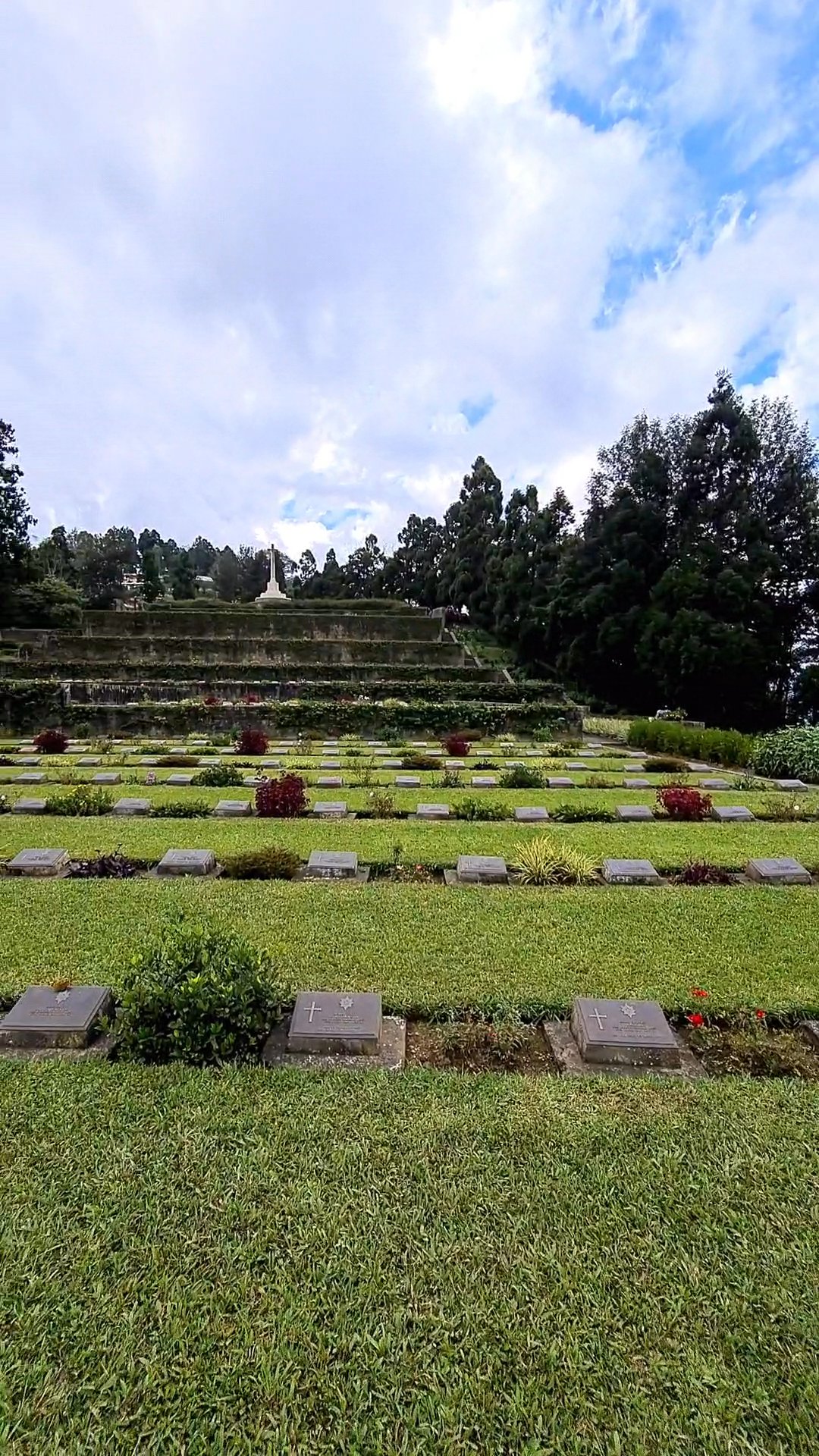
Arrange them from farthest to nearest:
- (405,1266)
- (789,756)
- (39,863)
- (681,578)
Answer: (681,578) < (789,756) < (39,863) < (405,1266)

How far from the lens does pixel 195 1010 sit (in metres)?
3.19

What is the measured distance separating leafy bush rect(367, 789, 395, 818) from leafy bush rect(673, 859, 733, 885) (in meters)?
3.47

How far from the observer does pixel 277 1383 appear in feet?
5.78

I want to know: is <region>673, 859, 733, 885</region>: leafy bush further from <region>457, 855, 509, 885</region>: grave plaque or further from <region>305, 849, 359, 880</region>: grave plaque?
<region>305, 849, 359, 880</region>: grave plaque

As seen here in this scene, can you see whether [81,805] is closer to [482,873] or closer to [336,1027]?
[482,873]

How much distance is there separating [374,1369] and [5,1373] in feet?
3.25

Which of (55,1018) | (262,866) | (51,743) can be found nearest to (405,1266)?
(55,1018)

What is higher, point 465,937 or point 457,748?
point 457,748

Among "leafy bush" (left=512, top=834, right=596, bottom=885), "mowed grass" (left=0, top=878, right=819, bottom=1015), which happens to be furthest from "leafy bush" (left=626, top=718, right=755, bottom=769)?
"leafy bush" (left=512, top=834, right=596, bottom=885)

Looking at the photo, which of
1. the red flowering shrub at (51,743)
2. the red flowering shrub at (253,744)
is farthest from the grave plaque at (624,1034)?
the red flowering shrub at (51,743)

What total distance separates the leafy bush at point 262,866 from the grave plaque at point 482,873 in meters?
1.53

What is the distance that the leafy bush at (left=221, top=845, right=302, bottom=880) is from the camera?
19.5 ft

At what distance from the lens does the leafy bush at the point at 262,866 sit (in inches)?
235

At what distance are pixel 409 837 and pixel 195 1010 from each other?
4.07 metres
